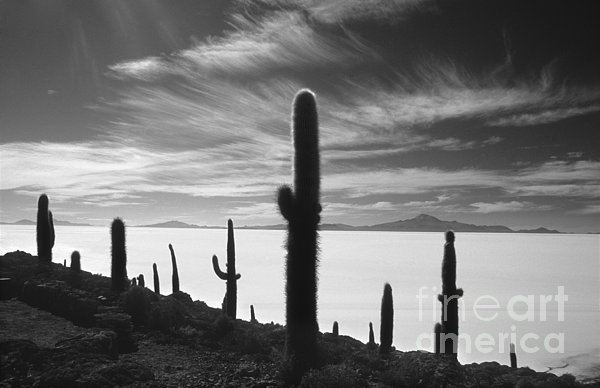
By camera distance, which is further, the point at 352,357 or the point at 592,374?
the point at 592,374

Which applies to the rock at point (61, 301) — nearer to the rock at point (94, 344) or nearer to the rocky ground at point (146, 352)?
the rocky ground at point (146, 352)

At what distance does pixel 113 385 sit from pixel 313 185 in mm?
7040

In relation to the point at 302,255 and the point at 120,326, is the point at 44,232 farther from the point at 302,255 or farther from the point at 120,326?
the point at 302,255

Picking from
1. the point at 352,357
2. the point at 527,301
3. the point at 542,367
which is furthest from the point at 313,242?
the point at 527,301

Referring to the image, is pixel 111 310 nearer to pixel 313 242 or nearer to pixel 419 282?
pixel 313 242

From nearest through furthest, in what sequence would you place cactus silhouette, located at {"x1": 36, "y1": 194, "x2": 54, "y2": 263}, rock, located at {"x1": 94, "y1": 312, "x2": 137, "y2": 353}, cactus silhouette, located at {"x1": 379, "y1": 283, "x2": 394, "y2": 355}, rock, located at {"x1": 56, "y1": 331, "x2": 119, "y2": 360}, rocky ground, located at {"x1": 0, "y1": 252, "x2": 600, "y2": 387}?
rocky ground, located at {"x1": 0, "y1": 252, "x2": 600, "y2": 387} → rock, located at {"x1": 56, "y1": 331, "x2": 119, "y2": 360} → rock, located at {"x1": 94, "y1": 312, "x2": 137, "y2": 353} → cactus silhouette, located at {"x1": 379, "y1": 283, "x2": 394, "y2": 355} → cactus silhouette, located at {"x1": 36, "y1": 194, "x2": 54, "y2": 263}

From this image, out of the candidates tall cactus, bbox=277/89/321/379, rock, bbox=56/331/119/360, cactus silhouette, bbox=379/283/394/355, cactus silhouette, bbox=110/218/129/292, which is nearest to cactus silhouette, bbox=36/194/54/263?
cactus silhouette, bbox=110/218/129/292

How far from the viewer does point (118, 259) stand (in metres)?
19.8

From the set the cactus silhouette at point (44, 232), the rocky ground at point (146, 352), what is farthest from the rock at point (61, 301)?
the cactus silhouette at point (44, 232)

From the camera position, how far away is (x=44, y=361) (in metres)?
9.58

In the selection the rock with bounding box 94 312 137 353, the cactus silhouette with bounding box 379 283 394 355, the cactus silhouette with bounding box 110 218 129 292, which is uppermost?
the cactus silhouette with bounding box 110 218 129 292

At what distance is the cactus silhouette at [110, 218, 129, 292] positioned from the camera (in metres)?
19.0

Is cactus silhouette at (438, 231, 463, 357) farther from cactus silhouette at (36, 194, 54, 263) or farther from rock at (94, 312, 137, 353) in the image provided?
cactus silhouette at (36, 194, 54, 263)

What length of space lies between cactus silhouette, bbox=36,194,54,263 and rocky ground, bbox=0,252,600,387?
12.7 feet
